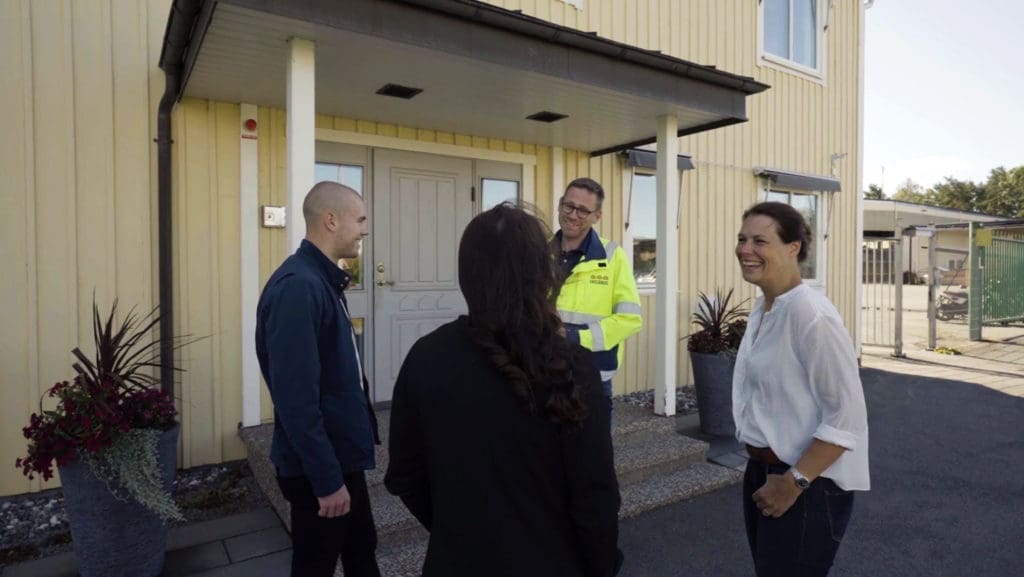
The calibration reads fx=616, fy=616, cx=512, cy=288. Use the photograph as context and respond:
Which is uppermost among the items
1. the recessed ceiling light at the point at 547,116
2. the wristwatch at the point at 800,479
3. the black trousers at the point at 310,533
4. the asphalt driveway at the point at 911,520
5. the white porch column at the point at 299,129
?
the recessed ceiling light at the point at 547,116

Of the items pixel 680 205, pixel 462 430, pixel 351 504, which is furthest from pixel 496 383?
pixel 680 205

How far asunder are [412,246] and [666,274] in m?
2.16

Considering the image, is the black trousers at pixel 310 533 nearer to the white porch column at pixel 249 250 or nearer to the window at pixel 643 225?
the white porch column at pixel 249 250

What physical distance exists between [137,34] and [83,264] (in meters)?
1.50

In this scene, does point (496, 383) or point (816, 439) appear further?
point (816, 439)

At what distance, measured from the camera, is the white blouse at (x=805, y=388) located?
1723 millimetres

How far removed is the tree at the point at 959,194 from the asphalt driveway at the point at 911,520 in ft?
166

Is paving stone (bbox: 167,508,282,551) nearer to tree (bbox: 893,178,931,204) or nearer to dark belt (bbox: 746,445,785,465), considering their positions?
dark belt (bbox: 746,445,785,465)

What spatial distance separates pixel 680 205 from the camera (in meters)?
6.85

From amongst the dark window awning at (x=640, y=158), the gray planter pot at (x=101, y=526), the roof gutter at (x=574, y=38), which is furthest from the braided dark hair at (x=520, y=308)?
the dark window awning at (x=640, y=158)

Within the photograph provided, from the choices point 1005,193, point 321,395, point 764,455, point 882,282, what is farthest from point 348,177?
point 1005,193

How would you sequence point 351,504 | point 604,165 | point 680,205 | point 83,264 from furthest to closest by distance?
point 680,205, point 604,165, point 83,264, point 351,504

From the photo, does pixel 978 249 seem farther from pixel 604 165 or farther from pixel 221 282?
pixel 221 282

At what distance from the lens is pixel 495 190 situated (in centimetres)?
568
